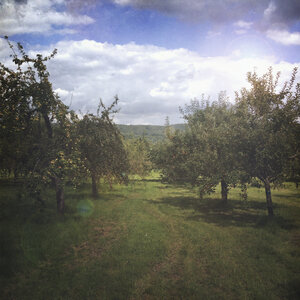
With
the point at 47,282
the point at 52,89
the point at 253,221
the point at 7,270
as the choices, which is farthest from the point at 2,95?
the point at 253,221

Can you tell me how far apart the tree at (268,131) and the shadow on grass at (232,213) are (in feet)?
5.67

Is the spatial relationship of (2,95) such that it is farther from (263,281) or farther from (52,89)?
(263,281)

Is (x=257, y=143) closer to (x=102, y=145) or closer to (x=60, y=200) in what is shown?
(x=102, y=145)

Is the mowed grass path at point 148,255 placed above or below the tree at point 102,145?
below

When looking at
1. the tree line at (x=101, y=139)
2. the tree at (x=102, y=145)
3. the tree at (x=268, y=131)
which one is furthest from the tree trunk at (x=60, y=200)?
the tree at (x=268, y=131)

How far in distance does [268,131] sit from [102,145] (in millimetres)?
15483

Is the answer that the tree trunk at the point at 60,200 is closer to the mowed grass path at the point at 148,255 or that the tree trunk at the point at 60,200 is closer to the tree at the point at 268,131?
the mowed grass path at the point at 148,255

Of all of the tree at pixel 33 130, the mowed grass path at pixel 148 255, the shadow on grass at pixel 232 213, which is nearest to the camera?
the mowed grass path at pixel 148 255

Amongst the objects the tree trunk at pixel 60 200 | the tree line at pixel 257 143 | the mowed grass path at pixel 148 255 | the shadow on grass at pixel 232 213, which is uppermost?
the tree line at pixel 257 143

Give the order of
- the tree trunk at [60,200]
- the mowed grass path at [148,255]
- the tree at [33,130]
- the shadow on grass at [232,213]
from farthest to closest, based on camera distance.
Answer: the tree trunk at [60,200] < the shadow on grass at [232,213] < the tree at [33,130] < the mowed grass path at [148,255]

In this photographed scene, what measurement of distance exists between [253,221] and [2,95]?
22958 mm

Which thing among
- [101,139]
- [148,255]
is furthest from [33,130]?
[148,255]

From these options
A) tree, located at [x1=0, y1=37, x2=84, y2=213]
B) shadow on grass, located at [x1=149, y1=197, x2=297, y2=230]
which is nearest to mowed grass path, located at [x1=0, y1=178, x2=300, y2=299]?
shadow on grass, located at [x1=149, y1=197, x2=297, y2=230]

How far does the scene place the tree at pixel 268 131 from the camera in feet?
57.8
